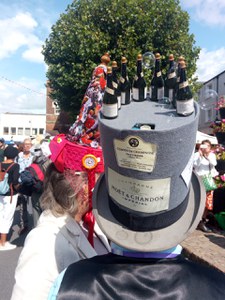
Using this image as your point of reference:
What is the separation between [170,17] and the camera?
11891 millimetres

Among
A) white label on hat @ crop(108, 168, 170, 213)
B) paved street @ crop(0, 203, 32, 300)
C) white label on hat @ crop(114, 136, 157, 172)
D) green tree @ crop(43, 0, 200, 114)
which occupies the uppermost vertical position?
green tree @ crop(43, 0, 200, 114)

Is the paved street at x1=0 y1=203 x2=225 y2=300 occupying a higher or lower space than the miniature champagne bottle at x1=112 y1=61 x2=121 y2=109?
lower

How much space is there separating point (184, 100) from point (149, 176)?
239mm

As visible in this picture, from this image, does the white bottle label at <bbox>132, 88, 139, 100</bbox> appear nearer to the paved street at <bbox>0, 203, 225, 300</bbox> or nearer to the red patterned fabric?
the red patterned fabric

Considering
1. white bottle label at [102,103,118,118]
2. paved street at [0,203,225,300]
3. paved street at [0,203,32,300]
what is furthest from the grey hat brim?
paved street at [0,203,32,300]

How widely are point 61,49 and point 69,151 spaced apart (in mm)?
11304

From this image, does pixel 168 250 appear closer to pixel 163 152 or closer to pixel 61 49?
pixel 163 152

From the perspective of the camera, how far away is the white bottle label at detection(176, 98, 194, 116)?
942mm

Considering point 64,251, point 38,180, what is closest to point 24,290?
point 64,251

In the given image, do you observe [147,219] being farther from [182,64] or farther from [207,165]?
[207,165]

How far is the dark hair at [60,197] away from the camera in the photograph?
5.56 ft

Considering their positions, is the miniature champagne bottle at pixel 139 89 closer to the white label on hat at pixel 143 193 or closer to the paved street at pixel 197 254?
the white label on hat at pixel 143 193

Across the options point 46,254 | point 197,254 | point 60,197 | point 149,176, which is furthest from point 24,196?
point 149,176

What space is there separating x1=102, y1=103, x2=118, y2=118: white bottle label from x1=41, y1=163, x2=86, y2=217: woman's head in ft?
2.59
